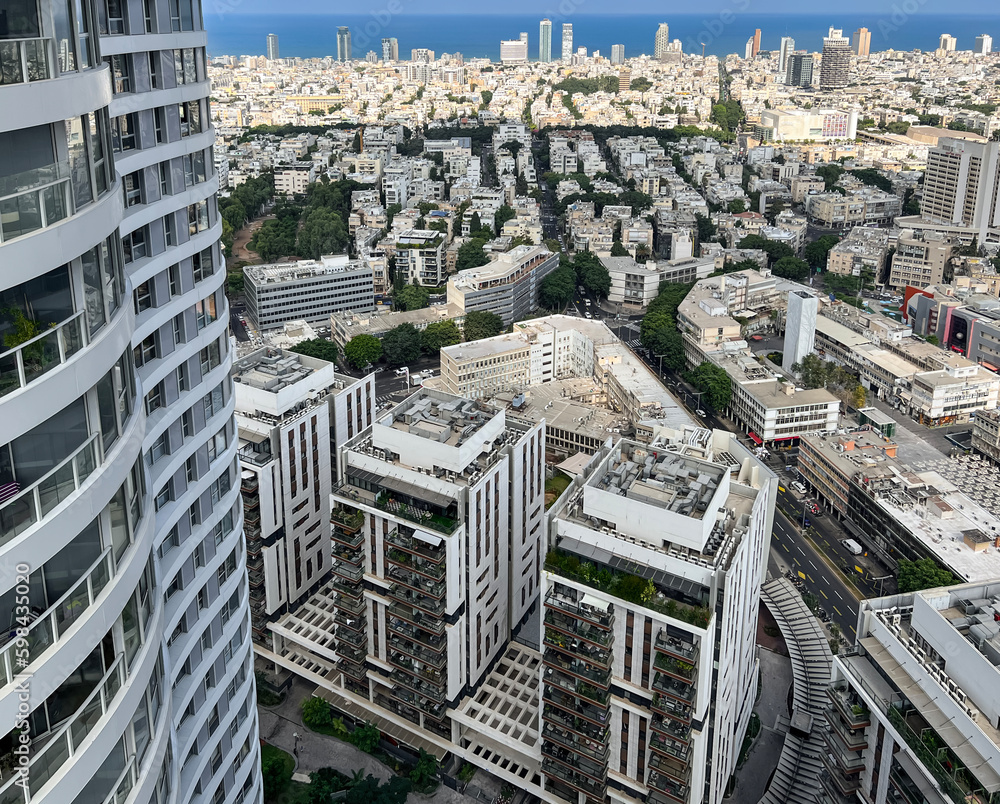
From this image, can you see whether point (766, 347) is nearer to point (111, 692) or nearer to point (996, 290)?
point (996, 290)

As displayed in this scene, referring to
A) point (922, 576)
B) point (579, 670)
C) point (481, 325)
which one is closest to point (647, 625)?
point (579, 670)

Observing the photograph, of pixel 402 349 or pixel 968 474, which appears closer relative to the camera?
pixel 968 474

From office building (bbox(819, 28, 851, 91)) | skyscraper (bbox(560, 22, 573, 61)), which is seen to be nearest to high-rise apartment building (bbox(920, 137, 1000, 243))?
office building (bbox(819, 28, 851, 91))

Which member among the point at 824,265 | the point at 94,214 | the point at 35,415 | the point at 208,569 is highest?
the point at 94,214

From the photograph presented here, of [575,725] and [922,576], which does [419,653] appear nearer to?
[575,725]

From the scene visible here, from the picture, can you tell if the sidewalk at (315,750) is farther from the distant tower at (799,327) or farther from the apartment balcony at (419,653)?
the distant tower at (799,327)

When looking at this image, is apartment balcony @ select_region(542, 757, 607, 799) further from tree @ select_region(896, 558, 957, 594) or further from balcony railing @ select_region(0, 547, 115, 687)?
balcony railing @ select_region(0, 547, 115, 687)

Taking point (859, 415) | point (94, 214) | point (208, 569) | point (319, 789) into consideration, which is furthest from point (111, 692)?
point (859, 415)
